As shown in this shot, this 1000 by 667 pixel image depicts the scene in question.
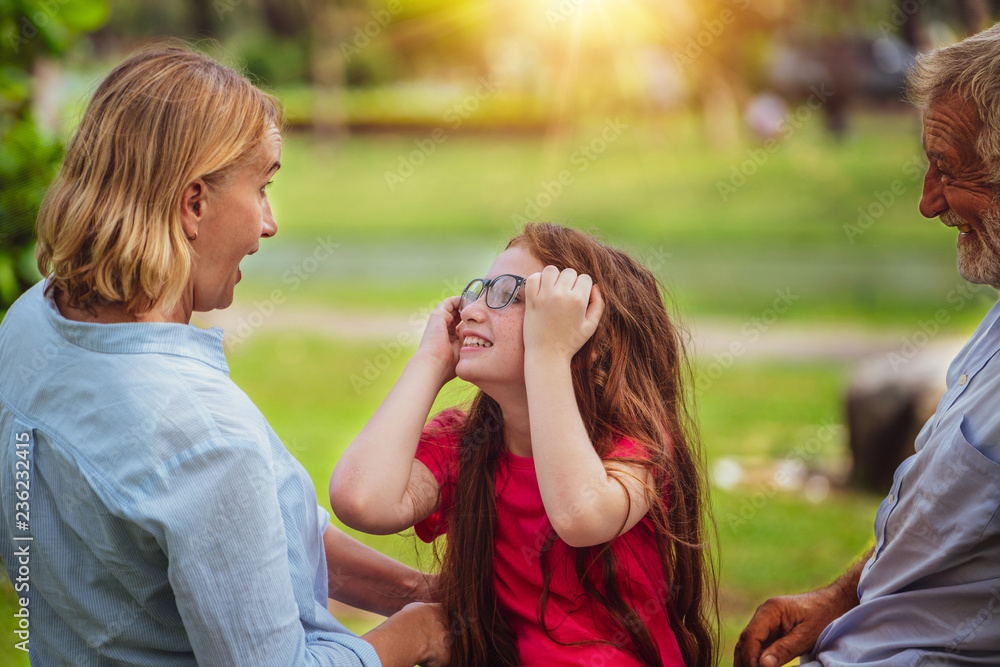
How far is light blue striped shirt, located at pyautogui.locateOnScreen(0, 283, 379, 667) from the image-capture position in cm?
140

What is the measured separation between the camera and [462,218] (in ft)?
57.0

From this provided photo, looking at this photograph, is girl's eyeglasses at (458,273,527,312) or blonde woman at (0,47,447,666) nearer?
blonde woman at (0,47,447,666)

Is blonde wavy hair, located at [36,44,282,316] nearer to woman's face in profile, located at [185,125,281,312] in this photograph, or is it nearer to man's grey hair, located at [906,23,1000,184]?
woman's face in profile, located at [185,125,281,312]

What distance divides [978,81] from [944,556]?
98 centimetres

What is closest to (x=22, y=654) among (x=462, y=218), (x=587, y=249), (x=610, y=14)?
(x=587, y=249)

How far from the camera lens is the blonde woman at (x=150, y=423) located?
4.62ft

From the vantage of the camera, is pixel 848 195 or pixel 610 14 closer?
pixel 848 195

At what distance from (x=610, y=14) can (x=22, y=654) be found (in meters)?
16.8

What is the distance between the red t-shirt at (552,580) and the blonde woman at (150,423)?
1.32 feet

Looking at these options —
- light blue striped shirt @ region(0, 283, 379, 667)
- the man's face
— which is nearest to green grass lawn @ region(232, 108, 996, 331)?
the man's face

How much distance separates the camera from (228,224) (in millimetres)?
1649

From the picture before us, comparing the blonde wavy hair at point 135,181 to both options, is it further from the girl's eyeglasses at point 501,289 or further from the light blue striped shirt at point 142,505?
the girl's eyeglasses at point 501,289

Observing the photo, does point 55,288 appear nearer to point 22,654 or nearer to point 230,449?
point 230,449

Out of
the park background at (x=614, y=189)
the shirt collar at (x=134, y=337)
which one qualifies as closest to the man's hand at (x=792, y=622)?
the park background at (x=614, y=189)
